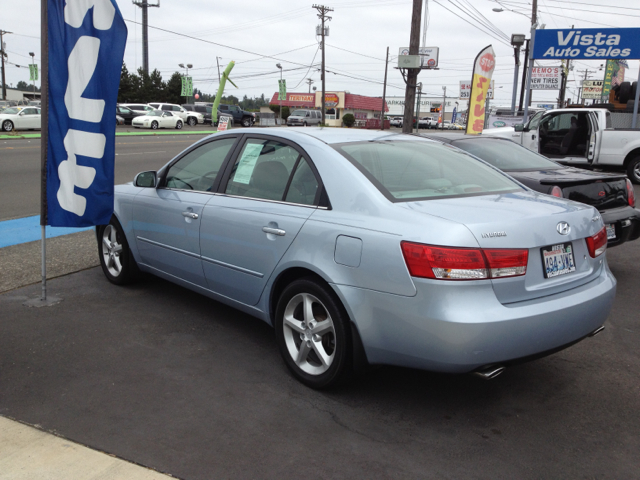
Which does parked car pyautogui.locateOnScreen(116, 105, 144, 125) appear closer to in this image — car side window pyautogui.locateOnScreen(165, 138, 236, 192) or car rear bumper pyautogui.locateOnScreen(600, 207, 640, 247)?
car side window pyautogui.locateOnScreen(165, 138, 236, 192)

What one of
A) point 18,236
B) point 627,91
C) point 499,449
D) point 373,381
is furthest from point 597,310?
point 627,91

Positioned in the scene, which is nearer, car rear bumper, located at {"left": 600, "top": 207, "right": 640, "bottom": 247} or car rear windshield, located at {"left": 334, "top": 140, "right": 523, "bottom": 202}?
car rear windshield, located at {"left": 334, "top": 140, "right": 523, "bottom": 202}

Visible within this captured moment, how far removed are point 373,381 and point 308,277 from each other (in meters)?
0.83

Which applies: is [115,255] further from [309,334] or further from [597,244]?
[597,244]

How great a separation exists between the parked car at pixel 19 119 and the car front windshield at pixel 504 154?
29.1 metres

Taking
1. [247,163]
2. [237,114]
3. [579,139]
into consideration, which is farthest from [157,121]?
[247,163]

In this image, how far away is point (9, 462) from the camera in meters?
2.71

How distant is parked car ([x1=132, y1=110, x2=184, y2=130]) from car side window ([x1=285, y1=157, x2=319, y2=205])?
122ft

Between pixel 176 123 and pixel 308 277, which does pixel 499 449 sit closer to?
pixel 308 277

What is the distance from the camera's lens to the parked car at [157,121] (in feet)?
126

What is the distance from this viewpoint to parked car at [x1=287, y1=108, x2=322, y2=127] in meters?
50.4

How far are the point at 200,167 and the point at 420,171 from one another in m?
1.86

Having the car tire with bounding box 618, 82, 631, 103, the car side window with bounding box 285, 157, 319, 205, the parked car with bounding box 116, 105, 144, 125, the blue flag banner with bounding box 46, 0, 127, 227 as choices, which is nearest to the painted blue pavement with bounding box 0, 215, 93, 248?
the blue flag banner with bounding box 46, 0, 127, 227

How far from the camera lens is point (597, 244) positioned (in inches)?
137
